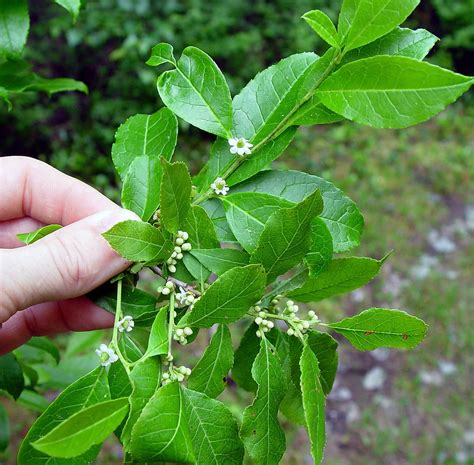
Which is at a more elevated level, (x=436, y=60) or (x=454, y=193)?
(x=436, y=60)

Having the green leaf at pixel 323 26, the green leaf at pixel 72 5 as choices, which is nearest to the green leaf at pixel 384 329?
the green leaf at pixel 323 26

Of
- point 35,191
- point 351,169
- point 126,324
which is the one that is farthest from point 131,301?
point 351,169

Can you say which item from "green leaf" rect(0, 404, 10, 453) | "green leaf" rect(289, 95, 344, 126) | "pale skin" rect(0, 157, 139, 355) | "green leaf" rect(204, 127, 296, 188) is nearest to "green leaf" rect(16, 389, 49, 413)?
"green leaf" rect(0, 404, 10, 453)

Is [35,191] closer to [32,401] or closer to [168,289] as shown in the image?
[168,289]

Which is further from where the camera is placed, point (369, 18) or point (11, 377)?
point (11, 377)

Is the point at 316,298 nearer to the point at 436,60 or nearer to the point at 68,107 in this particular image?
the point at 68,107

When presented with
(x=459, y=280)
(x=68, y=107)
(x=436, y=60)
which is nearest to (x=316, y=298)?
(x=459, y=280)
